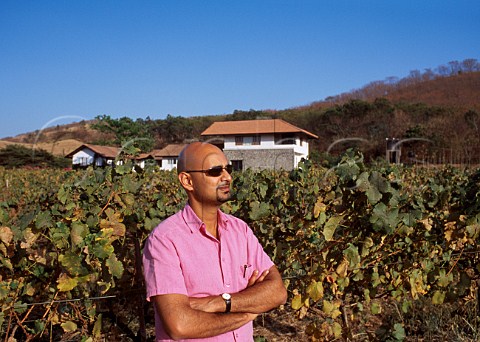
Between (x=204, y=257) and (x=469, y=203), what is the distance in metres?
2.39

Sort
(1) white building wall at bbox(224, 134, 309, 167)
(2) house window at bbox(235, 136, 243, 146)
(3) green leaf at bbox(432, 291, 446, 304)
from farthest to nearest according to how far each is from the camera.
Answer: (2) house window at bbox(235, 136, 243, 146) < (1) white building wall at bbox(224, 134, 309, 167) < (3) green leaf at bbox(432, 291, 446, 304)

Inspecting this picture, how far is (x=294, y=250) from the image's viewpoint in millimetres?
3416

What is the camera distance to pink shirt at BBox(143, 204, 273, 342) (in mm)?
1617

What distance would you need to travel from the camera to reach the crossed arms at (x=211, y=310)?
1.58 m

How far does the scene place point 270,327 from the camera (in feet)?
13.0

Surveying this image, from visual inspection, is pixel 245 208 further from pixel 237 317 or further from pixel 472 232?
pixel 237 317

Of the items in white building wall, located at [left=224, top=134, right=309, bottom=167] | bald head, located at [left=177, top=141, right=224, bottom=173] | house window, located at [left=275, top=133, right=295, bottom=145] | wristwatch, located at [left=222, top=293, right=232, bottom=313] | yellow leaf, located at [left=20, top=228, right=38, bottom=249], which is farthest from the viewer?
house window, located at [left=275, top=133, right=295, bottom=145]

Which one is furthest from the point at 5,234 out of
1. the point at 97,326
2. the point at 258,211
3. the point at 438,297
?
the point at 438,297

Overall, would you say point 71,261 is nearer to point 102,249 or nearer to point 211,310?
point 102,249

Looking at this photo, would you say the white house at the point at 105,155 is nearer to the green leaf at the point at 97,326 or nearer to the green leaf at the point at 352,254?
the green leaf at the point at 97,326

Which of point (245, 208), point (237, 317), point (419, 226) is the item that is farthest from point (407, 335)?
point (237, 317)

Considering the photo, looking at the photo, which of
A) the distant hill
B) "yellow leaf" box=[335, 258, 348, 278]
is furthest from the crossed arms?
the distant hill

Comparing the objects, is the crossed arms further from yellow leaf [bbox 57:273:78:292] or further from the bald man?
yellow leaf [bbox 57:273:78:292]

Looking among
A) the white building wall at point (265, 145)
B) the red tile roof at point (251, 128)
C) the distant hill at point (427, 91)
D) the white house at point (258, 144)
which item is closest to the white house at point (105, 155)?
the red tile roof at point (251, 128)
